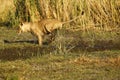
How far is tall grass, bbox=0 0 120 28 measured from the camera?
1424 centimetres

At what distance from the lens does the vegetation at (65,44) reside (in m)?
8.54

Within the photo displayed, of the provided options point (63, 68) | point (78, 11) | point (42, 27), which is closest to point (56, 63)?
point (63, 68)

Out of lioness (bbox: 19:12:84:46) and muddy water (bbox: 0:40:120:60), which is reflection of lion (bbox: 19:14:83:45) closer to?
lioness (bbox: 19:12:84:46)

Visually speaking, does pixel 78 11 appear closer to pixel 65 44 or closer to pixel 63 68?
pixel 65 44

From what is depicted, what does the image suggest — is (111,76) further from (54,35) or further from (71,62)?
(54,35)

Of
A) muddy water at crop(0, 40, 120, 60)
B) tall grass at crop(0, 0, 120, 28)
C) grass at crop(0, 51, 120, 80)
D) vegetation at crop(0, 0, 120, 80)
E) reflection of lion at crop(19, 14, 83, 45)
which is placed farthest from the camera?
tall grass at crop(0, 0, 120, 28)

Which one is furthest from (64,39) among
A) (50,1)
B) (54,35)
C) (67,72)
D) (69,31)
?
(67,72)

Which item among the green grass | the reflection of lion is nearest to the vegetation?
the green grass

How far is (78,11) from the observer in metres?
14.6

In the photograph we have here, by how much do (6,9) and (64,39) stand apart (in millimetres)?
4323

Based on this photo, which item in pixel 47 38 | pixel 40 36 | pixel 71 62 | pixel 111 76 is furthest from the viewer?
pixel 47 38

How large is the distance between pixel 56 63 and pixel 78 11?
5.56 meters

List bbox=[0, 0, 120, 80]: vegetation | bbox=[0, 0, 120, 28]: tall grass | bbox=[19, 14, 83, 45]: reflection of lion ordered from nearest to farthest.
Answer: bbox=[0, 0, 120, 80]: vegetation
bbox=[19, 14, 83, 45]: reflection of lion
bbox=[0, 0, 120, 28]: tall grass

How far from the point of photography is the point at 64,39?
41.2 ft
